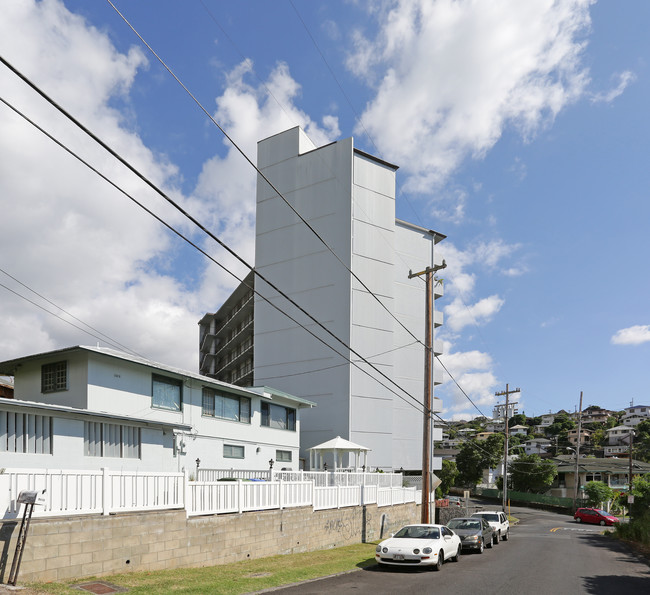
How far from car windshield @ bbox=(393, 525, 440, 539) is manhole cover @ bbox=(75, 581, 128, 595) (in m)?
10.1

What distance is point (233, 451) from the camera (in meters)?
31.2

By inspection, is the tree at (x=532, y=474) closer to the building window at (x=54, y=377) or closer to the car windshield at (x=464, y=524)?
the car windshield at (x=464, y=524)

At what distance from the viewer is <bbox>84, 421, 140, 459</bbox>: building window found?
20.4 m

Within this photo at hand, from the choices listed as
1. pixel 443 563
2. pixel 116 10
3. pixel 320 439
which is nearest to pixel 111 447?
pixel 443 563

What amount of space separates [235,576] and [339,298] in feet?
127

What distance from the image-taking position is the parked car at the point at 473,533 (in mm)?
23953


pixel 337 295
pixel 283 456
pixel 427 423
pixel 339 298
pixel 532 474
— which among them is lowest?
pixel 532 474

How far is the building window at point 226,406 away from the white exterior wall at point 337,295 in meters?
18.2

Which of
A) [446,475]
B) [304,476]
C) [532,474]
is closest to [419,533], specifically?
[304,476]

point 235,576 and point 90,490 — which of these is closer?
point 90,490

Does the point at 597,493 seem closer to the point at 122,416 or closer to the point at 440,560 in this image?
the point at 440,560

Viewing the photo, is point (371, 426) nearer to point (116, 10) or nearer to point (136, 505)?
point (136, 505)

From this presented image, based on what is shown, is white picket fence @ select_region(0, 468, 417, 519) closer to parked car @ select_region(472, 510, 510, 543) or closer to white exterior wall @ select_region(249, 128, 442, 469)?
parked car @ select_region(472, 510, 510, 543)

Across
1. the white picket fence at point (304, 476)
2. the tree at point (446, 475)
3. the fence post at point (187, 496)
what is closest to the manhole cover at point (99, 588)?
the fence post at point (187, 496)
